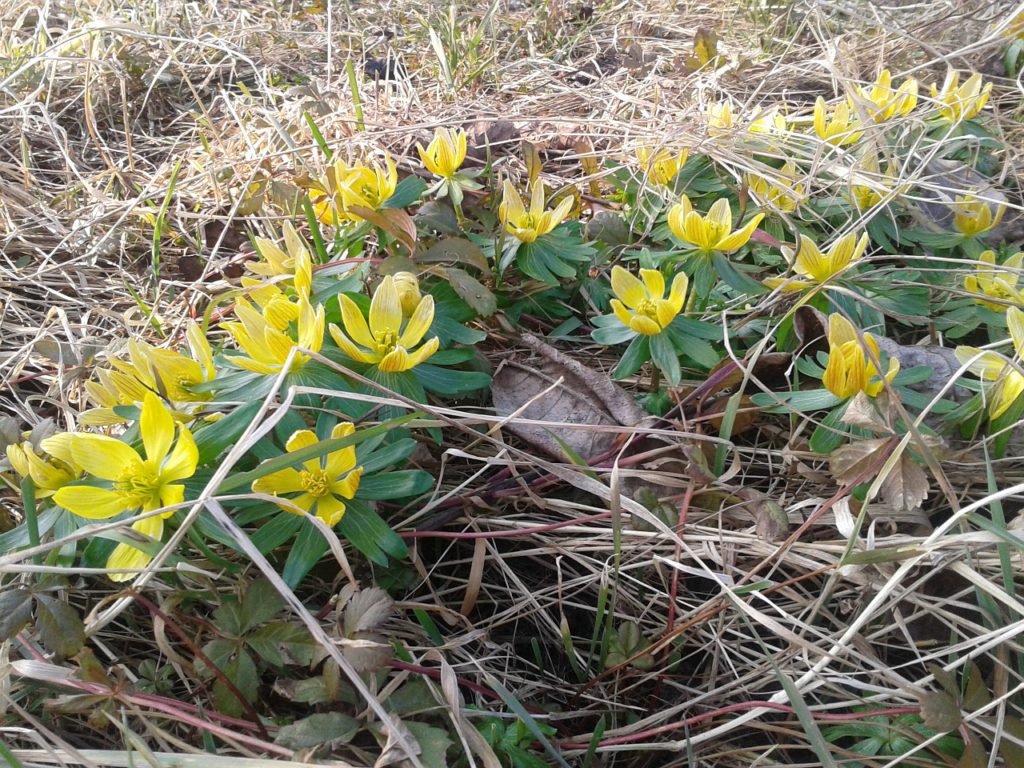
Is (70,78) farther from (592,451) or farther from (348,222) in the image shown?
(592,451)

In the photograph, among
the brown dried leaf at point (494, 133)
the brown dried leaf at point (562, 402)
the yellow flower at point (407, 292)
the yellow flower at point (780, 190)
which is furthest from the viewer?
the brown dried leaf at point (494, 133)

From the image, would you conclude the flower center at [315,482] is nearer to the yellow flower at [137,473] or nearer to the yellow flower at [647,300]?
the yellow flower at [137,473]

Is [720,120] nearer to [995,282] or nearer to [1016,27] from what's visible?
[995,282]

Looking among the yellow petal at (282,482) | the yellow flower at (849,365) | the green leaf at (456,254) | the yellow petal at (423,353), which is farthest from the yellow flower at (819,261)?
the yellow petal at (282,482)

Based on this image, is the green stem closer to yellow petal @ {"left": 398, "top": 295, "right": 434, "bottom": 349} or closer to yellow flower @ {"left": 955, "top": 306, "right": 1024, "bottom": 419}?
yellow petal @ {"left": 398, "top": 295, "right": 434, "bottom": 349}

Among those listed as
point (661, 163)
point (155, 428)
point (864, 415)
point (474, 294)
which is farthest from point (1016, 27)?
point (155, 428)

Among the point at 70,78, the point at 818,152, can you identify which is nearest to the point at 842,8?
the point at 818,152
